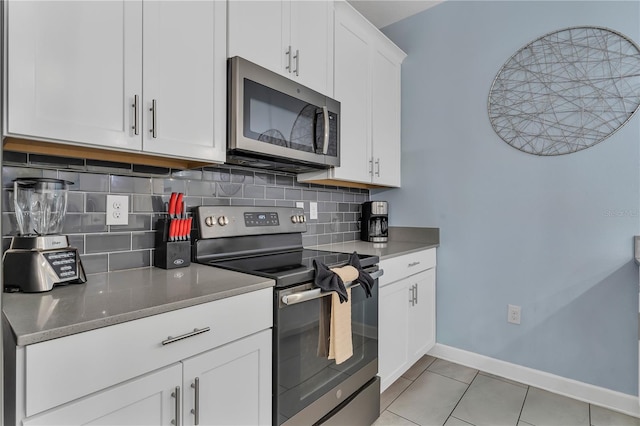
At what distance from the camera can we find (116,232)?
4.76ft

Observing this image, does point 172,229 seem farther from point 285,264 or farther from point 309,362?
point 309,362

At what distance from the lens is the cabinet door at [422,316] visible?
7.56 ft

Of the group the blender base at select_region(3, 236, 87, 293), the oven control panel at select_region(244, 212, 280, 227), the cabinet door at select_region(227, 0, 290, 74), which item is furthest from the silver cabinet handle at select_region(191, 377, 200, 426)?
the cabinet door at select_region(227, 0, 290, 74)

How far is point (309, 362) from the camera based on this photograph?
1.42 meters

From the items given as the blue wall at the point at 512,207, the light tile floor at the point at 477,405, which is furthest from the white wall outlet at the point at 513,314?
the light tile floor at the point at 477,405

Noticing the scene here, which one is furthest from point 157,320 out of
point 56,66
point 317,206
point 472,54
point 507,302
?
point 472,54

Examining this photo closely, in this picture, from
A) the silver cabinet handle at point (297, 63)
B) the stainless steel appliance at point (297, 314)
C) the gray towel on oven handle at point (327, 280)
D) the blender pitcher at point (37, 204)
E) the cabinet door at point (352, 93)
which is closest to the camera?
the blender pitcher at point (37, 204)

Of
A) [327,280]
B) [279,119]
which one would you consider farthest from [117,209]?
[327,280]

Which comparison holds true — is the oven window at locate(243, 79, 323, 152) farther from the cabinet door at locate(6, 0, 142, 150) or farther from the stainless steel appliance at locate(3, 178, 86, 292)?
the stainless steel appliance at locate(3, 178, 86, 292)

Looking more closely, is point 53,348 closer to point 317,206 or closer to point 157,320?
point 157,320

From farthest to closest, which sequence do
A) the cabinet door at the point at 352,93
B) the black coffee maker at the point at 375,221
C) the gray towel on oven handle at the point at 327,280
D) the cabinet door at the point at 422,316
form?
the black coffee maker at the point at 375,221
the cabinet door at the point at 422,316
the cabinet door at the point at 352,93
the gray towel on oven handle at the point at 327,280

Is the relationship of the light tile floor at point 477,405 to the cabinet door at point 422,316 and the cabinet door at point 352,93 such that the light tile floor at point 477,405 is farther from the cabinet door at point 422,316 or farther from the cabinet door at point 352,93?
the cabinet door at point 352,93

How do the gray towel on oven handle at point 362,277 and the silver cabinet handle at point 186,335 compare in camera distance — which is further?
the gray towel on oven handle at point 362,277

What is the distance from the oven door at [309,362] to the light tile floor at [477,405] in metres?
0.44
